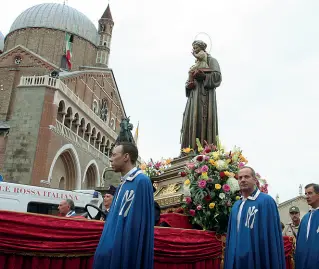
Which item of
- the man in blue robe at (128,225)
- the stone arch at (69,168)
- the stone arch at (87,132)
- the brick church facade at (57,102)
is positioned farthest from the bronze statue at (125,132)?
the man in blue robe at (128,225)

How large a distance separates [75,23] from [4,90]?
13.6 m

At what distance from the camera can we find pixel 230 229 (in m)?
4.36

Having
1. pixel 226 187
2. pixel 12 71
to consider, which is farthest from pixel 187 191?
pixel 12 71

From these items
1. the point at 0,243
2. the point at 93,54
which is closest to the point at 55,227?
the point at 0,243

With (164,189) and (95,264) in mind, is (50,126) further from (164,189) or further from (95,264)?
(95,264)

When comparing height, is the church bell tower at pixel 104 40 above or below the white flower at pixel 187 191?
Result: above

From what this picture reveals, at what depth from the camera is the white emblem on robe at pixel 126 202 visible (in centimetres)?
341

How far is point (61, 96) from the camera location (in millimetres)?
30453

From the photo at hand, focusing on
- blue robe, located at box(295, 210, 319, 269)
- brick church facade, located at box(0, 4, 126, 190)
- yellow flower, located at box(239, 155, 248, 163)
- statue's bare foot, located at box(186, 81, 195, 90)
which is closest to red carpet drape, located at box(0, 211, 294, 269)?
blue robe, located at box(295, 210, 319, 269)

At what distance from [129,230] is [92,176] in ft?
109

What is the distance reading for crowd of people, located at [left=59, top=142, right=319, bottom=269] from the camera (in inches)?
129

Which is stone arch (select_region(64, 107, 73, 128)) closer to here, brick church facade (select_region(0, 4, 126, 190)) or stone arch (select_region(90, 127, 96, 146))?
brick church facade (select_region(0, 4, 126, 190))

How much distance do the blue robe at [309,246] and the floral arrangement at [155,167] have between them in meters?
Answer: 3.40

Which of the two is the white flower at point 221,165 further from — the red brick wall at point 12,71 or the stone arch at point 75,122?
the red brick wall at point 12,71
